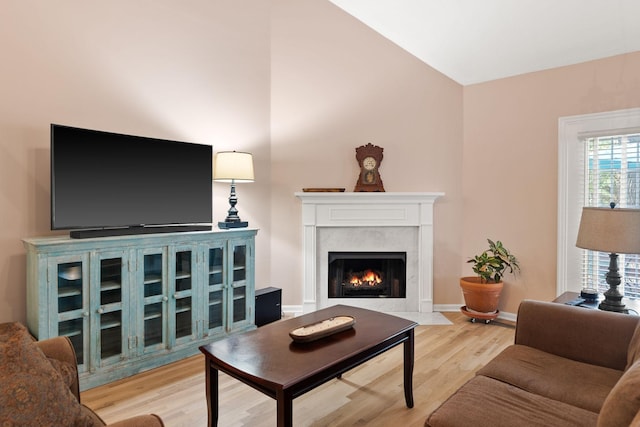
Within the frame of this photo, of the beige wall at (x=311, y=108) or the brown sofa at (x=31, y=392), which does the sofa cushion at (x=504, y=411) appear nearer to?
the brown sofa at (x=31, y=392)

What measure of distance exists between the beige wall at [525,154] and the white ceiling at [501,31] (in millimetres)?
154

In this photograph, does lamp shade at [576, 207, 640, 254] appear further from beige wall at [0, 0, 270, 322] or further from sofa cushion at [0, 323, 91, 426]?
beige wall at [0, 0, 270, 322]

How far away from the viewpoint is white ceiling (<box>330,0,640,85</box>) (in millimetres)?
3340

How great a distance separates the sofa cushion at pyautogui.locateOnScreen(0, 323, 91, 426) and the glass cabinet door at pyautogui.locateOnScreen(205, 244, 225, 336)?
1953 millimetres

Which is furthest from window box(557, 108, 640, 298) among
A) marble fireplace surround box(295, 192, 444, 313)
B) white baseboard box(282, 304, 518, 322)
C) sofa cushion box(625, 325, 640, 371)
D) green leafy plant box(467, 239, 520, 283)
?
sofa cushion box(625, 325, 640, 371)

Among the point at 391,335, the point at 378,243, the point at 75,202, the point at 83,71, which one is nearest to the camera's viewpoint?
the point at 391,335

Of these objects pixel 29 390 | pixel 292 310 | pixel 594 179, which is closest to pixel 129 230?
pixel 29 390

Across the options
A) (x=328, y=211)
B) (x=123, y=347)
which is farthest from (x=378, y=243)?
(x=123, y=347)

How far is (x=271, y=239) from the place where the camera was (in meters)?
4.40

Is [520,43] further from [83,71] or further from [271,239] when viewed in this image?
[83,71]

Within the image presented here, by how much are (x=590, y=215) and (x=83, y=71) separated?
3614 mm

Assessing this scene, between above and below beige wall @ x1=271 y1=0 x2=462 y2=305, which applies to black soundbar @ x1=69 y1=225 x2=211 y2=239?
below

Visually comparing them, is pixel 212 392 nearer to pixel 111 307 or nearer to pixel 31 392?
pixel 31 392

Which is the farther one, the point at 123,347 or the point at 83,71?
the point at 83,71
